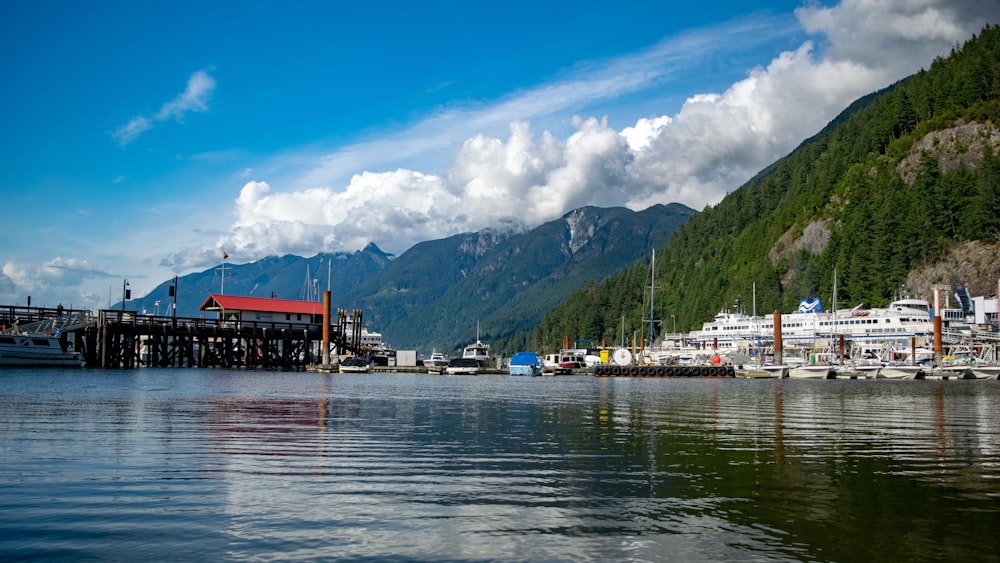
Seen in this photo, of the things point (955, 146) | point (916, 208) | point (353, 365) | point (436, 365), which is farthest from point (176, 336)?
point (955, 146)

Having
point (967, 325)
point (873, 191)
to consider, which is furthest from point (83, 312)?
point (873, 191)

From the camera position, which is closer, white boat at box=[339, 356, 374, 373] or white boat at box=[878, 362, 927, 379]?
white boat at box=[878, 362, 927, 379]

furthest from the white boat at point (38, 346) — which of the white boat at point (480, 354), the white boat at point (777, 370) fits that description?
the white boat at point (777, 370)

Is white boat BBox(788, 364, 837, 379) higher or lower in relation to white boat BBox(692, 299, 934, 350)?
lower

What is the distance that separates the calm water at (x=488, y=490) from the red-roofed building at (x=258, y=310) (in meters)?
106

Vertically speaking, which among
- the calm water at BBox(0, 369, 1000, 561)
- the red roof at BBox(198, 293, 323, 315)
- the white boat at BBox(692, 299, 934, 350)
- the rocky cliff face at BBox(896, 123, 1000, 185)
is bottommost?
the calm water at BBox(0, 369, 1000, 561)

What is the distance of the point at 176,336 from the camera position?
12775cm

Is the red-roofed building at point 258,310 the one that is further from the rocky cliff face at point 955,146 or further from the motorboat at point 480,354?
the rocky cliff face at point 955,146

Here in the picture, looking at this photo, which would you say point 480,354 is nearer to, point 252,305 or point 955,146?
point 252,305

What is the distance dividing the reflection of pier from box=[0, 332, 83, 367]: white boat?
677 cm

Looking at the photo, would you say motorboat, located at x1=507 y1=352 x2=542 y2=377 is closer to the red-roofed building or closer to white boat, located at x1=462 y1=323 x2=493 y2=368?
white boat, located at x1=462 y1=323 x2=493 y2=368

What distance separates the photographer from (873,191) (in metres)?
178

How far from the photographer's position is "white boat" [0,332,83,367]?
101 m

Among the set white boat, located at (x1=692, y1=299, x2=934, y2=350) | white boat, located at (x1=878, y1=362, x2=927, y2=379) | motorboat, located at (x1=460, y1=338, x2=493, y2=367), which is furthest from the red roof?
white boat, located at (x1=878, y1=362, x2=927, y2=379)
